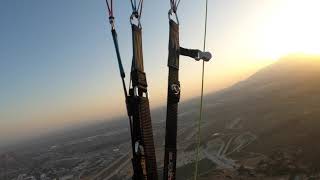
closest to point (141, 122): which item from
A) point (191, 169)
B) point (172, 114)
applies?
point (172, 114)

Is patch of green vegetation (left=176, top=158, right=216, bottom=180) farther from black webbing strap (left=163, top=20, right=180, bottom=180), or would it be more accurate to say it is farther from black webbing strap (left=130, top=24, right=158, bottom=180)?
black webbing strap (left=130, top=24, right=158, bottom=180)

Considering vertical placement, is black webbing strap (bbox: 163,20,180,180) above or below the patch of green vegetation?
above

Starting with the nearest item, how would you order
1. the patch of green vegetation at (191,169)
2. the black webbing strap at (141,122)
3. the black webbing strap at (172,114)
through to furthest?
the black webbing strap at (141,122)
the black webbing strap at (172,114)
the patch of green vegetation at (191,169)

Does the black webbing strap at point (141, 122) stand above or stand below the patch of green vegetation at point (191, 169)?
above

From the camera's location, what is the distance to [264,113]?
120m

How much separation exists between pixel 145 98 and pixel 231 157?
7332 centimetres

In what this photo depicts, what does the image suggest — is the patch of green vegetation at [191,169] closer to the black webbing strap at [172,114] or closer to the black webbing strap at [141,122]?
the black webbing strap at [172,114]

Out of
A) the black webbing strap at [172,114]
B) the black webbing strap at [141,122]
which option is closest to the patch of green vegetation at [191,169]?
the black webbing strap at [172,114]

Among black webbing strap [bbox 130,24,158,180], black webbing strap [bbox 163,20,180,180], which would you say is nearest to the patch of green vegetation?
black webbing strap [bbox 163,20,180,180]

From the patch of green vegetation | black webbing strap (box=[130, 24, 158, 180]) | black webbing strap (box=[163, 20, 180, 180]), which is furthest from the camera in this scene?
the patch of green vegetation

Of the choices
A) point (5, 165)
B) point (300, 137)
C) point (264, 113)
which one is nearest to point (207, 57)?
point (300, 137)

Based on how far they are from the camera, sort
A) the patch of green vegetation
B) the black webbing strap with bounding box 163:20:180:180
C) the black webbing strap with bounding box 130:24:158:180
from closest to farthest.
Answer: the black webbing strap with bounding box 130:24:158:180, the black webbing strap with bounding box 163:20:180:180, the patch of green vegetation

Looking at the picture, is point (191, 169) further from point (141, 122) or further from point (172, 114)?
point (141, 122)

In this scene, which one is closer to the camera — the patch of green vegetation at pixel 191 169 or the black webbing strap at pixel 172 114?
the black webbing strap at pixel 172 114
